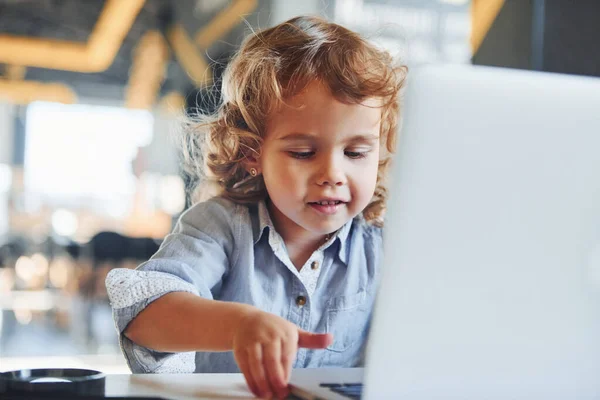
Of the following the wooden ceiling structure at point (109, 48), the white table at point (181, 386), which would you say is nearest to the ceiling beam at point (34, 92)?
the wooden ceiling structure at point (109, 48)

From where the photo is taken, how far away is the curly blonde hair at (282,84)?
1.01 metres

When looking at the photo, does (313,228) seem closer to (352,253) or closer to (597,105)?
(352,253)

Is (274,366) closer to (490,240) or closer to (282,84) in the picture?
(490,240)

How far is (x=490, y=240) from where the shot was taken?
0.49m

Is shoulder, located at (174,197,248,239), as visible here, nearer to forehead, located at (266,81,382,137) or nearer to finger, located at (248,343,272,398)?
forehead, located at (266,81,382,137)

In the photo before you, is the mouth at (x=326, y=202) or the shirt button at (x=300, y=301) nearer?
the mouth at (x=326, y=202)

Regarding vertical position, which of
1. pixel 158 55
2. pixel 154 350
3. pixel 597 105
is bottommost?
pixel 154 350

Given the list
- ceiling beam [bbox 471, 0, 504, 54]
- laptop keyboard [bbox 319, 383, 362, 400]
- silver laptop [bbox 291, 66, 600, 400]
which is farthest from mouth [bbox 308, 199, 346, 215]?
ceiling beam [bbox 471, 0, 504, 54]

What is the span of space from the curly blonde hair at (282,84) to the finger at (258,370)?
0.46 metres

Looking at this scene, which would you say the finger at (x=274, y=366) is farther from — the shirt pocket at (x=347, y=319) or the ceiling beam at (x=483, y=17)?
the ceiling beam at (x=483, y=17)

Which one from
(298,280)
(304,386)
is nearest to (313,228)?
(298,280)

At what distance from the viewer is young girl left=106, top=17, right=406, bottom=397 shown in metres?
0.88

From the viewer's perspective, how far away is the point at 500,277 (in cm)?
50

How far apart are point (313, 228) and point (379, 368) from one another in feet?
1.65
